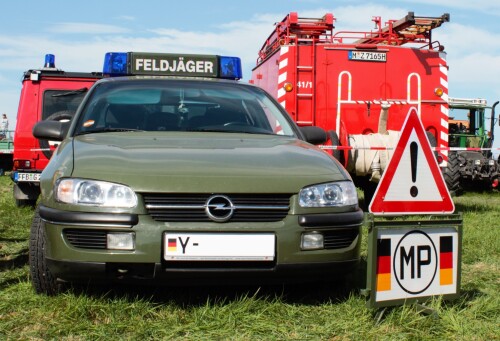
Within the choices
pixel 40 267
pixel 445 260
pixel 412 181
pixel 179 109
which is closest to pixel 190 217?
pixel 40 267

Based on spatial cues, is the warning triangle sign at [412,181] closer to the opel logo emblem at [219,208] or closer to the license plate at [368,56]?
the opel logo emblem at [219,208]

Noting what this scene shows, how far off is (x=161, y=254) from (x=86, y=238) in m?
0.38

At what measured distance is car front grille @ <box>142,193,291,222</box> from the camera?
330cm

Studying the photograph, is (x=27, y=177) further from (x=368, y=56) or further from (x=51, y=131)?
(x=368, y=56)

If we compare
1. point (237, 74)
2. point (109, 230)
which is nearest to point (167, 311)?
point (109, 230)

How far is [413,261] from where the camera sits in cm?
353

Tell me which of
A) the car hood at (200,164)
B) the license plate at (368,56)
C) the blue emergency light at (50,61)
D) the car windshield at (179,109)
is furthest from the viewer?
the blue emergency light at (50,61)

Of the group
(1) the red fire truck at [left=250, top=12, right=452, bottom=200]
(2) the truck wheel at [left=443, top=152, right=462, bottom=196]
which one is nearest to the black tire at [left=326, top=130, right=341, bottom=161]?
(1) the red fire truck at [left=250, top=12, right=452, bottom=200]

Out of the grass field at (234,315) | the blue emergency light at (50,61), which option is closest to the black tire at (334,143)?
the grass field at (234,315)

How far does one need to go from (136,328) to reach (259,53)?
9.60 meters

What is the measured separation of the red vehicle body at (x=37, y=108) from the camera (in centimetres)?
939

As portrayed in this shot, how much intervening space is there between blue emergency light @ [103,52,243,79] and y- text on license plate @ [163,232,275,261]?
4.25 metres

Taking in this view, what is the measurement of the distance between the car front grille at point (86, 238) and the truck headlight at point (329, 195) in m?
0.98

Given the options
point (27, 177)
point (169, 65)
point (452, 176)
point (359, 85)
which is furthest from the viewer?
point (452, 176)
